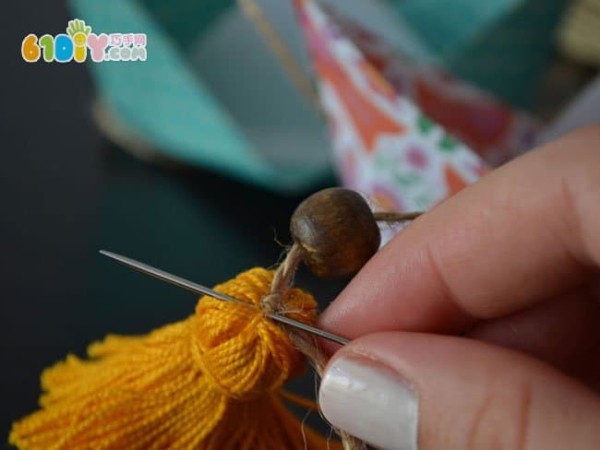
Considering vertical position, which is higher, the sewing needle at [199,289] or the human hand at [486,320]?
the sewing needle at [199,289]

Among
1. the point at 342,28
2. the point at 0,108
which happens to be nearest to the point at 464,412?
the point at 342,28

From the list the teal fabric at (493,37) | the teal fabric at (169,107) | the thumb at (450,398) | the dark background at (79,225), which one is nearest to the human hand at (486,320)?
the thumb at (450,398)

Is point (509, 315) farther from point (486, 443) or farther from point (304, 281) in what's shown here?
point (304, 281)

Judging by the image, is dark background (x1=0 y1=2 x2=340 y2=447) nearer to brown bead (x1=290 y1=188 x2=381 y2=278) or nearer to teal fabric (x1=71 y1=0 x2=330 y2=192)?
teal fabric (x1=71 y1=0 x2=330 y2=192)

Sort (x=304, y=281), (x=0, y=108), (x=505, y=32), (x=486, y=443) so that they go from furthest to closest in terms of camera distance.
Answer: (x=505, y=32)
(x=0, y=108)
(x=304, y=281)
(x=486, y=443)

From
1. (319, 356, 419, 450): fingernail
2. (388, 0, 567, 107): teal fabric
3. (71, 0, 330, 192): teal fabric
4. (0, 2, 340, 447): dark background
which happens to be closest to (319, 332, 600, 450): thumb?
(319, 356, 419, 450): fingernail

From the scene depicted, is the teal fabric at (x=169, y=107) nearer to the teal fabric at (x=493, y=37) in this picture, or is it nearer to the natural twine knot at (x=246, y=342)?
the teal fabric at (x=493, y=37)
